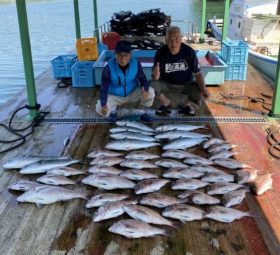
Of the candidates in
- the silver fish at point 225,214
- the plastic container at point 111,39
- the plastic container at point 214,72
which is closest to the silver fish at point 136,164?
the silver fish at point 225,214

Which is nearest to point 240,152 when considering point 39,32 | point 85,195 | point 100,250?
point 85,195

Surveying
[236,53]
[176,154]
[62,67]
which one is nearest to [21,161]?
[176,154]

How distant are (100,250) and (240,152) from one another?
6.45 ft

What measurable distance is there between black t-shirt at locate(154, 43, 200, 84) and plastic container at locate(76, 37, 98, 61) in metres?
2.40

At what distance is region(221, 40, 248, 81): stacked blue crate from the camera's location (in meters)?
6.38

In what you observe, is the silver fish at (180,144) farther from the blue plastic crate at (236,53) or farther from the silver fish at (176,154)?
the blue plastic crate at (236,53)

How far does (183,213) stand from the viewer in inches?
102

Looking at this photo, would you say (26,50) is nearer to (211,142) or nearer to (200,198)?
(211,142)

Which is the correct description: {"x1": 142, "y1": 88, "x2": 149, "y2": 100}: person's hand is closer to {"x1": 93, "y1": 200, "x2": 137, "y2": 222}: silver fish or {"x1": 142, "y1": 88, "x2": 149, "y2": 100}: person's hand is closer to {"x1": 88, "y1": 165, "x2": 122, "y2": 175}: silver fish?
{"x1": 88, "y1": 165, "x2": 122, "y2": 175}: silver fish

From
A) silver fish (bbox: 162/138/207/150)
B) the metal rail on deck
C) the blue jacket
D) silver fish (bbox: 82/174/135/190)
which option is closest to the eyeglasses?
the blue jacket

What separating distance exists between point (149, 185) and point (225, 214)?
66 cm

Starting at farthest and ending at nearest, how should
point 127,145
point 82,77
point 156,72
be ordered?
point 82,77, point 156,72, point 127,145

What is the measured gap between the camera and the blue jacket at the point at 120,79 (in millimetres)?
4277

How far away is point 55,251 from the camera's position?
2322 millimetres
